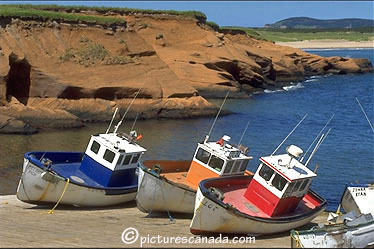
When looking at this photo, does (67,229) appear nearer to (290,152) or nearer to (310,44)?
(290,152)

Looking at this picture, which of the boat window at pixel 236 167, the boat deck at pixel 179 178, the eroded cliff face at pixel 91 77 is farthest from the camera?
the eroded cliff face at pixel 91 77

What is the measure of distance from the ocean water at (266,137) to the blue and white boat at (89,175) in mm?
3632

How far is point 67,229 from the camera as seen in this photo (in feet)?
61.9

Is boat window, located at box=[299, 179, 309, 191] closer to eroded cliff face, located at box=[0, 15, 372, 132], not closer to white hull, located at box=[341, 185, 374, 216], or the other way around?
white hull, located at box=[341, 185, 374, 216]

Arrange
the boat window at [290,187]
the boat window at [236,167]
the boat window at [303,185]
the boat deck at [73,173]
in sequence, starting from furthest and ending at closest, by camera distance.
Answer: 1. the boat deck at [73,173]
2. the boat window at [236,167]
3. the boat window at [303,185]
4. the boat window at [290,187]

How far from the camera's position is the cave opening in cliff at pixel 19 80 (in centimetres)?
4412

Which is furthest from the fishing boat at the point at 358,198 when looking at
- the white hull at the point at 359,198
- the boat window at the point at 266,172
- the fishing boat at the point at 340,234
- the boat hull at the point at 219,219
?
the boat hull at the point at 219,219

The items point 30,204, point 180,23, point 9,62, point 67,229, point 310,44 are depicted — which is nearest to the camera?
point 67,229

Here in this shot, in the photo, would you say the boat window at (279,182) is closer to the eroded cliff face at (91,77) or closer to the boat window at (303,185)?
the boat window at (303,185)

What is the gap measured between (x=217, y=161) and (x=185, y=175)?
2.50 meters

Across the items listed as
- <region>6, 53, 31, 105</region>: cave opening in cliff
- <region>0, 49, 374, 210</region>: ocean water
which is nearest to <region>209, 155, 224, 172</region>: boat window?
<region>0, 49, 374, 210</region>: ocean water

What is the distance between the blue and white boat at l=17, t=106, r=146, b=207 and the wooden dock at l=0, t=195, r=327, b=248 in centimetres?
49

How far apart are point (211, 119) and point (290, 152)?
27.9 meters

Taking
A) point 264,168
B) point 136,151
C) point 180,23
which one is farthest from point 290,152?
point 180,23
